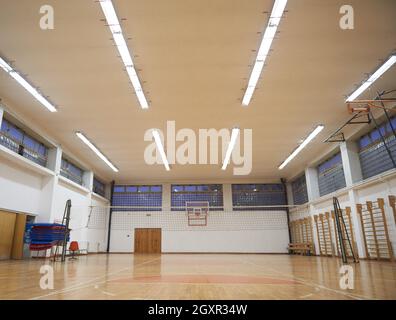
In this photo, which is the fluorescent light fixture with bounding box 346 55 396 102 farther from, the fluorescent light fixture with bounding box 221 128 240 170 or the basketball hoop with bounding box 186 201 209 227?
the basketball hoop with bounding box 186 201 209 227

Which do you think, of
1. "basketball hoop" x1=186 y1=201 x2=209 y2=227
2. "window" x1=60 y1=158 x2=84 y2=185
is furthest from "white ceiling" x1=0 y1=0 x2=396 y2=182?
"basketball hoop" x1=186 y1=201 x2=209 y2=227

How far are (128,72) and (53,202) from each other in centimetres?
815

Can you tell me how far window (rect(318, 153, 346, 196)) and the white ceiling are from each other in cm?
275

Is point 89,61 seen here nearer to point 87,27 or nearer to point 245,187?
point 87,27

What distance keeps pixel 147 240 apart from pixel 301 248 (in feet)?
34.4

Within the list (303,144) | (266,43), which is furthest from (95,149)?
(266,43)

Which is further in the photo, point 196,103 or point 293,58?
point 196,103

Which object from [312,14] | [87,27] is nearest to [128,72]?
[87,27]

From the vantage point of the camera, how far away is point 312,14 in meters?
6.24

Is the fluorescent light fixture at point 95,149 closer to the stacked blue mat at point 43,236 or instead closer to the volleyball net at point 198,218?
the stacked blue mat at point 43,236

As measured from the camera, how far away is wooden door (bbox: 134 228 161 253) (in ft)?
68.6

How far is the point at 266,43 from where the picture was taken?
6977 mm

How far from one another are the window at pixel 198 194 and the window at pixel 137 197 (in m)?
1.19
